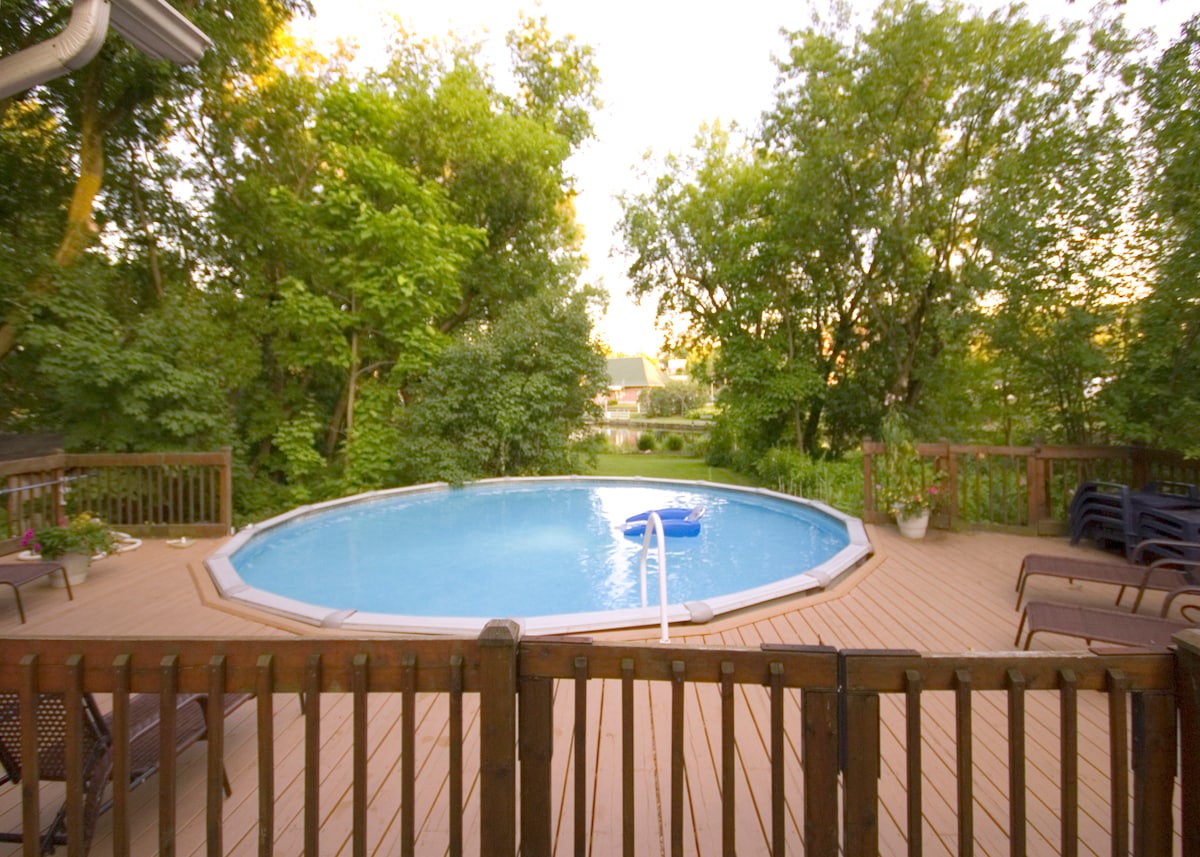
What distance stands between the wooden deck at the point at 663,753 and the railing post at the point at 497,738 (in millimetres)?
419

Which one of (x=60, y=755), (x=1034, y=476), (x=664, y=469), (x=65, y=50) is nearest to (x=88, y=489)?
(x=65, y=50)

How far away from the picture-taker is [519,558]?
7.89 metres

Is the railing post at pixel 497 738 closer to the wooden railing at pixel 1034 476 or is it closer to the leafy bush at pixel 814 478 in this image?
the wooden railing at pixel 1034 476

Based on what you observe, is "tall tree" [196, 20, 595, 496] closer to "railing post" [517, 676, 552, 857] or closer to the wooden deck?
the wooden deck

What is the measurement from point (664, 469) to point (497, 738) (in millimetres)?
15436

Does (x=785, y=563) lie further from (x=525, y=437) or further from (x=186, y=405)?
(x=186, y=405)

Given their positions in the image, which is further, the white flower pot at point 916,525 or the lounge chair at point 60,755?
the white flower pot at point 916,525

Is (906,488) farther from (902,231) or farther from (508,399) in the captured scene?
(902,231)

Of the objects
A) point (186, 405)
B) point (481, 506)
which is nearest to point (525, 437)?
point (481, 506)

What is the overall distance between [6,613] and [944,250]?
14663 millimetres

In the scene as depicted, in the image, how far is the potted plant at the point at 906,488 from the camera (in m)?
6.57

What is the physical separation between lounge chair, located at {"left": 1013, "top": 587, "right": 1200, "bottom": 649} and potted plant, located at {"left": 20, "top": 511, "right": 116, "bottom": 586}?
6.88m

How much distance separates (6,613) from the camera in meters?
4.36

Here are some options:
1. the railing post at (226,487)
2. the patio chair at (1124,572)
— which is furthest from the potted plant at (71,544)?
the patio chair at (1124,572)
